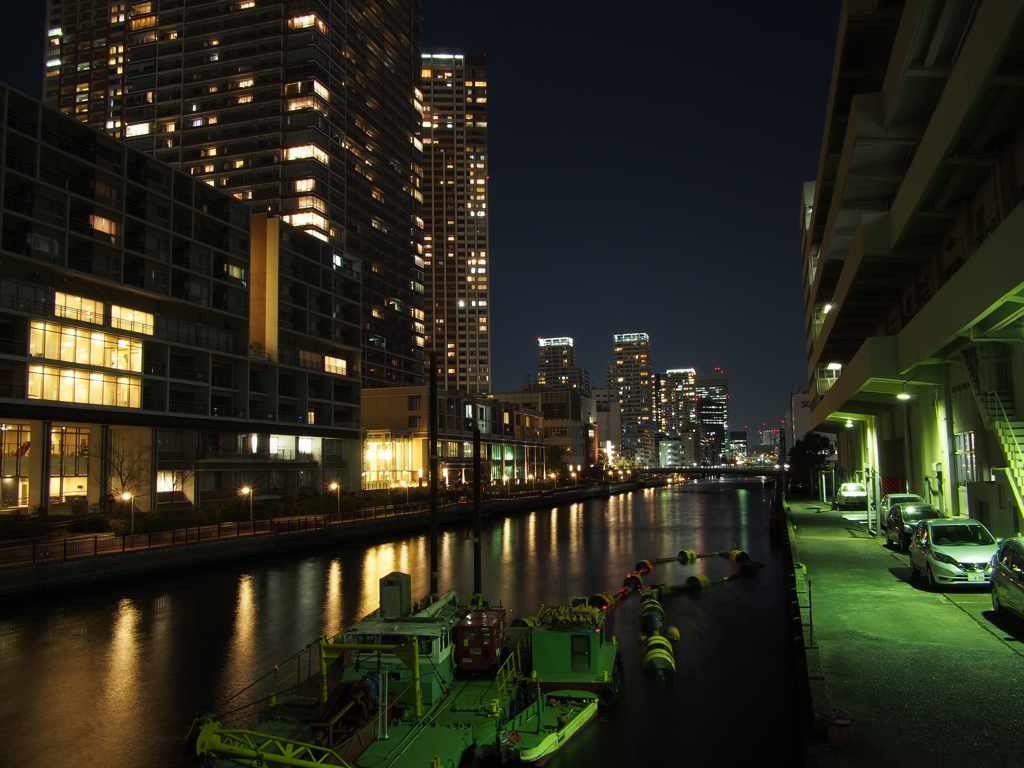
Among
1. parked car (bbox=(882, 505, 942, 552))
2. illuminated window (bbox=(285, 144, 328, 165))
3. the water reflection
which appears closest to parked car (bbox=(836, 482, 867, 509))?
parked car (bbox=(882, 505, 942, 552))

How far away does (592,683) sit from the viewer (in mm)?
17031

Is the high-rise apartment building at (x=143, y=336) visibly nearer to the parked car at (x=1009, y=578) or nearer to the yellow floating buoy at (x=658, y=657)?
the yellow floating buoy at (x=658, y=657)

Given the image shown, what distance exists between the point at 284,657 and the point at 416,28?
163 meters

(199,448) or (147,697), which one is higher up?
(199,448)

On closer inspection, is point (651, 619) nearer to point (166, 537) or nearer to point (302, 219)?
point (166, 537)

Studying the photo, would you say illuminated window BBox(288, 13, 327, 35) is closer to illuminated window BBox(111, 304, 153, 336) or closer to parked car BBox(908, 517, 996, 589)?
illuminated window BBox(111, 304, 153, 336)

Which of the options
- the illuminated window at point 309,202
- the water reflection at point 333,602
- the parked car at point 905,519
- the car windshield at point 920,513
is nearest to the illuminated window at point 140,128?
the illuminated window at point 309,202

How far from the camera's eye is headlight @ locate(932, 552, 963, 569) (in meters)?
19.0

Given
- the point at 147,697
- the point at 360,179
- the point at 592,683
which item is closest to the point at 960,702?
the point at 592,683

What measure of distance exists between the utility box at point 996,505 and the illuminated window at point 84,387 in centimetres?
4796

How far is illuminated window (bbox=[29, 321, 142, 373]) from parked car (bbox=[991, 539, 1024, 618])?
160ft

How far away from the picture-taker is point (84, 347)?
48875mm

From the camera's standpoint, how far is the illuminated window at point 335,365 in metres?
75.9

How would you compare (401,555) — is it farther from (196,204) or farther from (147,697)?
(196,204)
